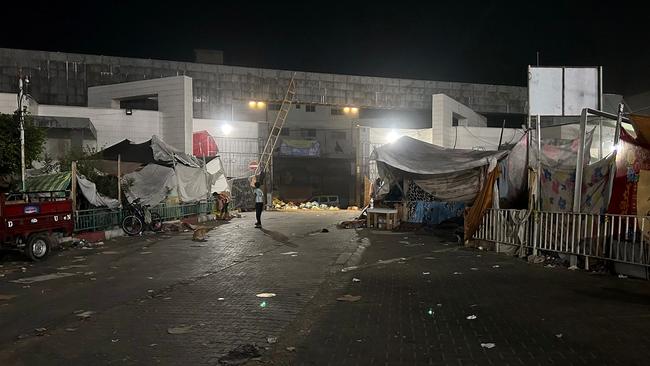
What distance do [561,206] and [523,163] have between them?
2.56 meters

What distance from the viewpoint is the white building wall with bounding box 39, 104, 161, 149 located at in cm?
2547

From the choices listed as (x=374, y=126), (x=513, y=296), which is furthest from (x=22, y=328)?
(x=374, y=126)

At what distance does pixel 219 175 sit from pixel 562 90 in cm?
1898

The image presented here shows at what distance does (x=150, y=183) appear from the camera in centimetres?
1888

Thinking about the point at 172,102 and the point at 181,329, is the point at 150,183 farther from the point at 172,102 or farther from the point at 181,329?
the point at 181,329

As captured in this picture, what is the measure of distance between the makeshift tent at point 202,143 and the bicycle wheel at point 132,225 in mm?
12150

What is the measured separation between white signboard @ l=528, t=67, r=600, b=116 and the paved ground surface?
3.70 meters

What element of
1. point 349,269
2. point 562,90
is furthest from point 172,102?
point 562,90

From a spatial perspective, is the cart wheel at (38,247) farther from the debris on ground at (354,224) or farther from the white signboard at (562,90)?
the white signboard at (562,90)

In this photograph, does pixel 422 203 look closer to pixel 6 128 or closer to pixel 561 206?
pixel 561 206

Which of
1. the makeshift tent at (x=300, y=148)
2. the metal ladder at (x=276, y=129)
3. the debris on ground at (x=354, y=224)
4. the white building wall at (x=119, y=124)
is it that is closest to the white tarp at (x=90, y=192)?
the debris on ground at (x=354, y=224)

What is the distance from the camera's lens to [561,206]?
10.9 m

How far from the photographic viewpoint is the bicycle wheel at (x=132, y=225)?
16.7 meters

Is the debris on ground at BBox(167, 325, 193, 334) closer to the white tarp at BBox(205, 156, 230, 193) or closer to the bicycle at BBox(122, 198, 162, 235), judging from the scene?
the bicycle at BBox(122, 198, 162, 235)
